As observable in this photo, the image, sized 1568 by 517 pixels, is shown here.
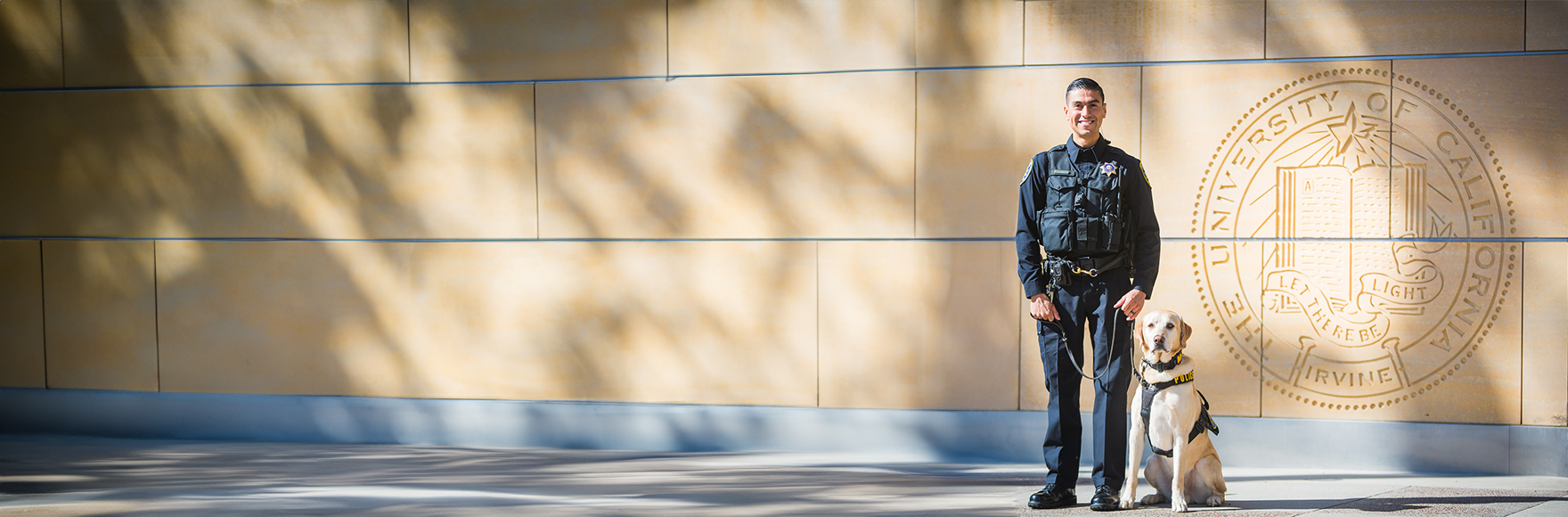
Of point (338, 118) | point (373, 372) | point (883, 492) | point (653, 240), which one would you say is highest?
point (338, 118)

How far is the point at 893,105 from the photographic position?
6309mm

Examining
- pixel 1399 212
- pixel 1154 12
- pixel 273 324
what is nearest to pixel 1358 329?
pixel 1399 212

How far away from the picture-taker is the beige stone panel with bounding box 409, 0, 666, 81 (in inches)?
258

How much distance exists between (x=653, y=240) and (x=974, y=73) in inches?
88.8

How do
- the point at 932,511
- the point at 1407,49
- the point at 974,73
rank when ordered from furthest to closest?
1. the point at 974,73
2. the point at 1407,49
3. the point at 932,511

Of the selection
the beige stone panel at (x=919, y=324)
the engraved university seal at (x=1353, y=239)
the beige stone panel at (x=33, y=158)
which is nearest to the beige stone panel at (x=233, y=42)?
the beige stone panel at (x=33, y=158)

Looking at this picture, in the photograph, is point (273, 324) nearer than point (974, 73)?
No

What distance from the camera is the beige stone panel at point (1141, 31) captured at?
235 inches

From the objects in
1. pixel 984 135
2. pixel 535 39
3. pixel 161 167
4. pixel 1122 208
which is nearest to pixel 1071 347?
pixel 1122 208

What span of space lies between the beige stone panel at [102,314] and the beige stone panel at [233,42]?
1191mm

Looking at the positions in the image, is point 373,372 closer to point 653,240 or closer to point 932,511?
point 653,240

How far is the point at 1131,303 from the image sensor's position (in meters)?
4.73

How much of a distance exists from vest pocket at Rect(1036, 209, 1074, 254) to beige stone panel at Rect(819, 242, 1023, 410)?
1341 mm

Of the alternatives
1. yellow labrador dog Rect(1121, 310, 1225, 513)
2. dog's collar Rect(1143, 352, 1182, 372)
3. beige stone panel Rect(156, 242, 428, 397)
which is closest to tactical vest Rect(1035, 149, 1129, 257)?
yellow labrador dog Rect(1121, 310, 1225, 513)
